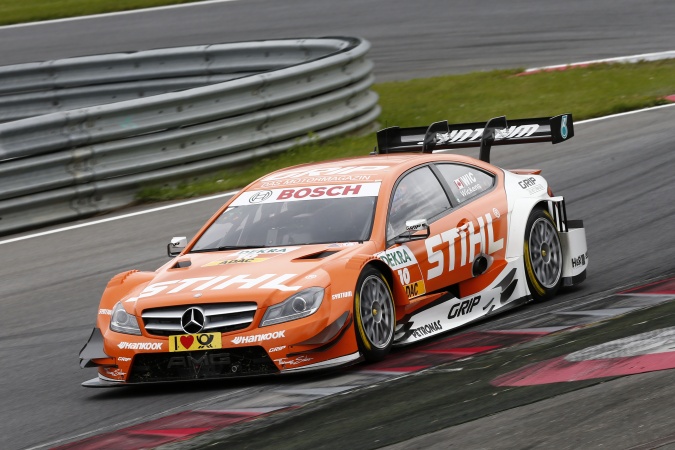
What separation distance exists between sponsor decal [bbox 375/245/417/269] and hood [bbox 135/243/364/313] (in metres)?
0.17

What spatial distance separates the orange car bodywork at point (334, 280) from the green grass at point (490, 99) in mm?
5319

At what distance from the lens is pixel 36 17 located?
28.4 m

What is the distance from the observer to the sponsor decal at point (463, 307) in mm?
8641

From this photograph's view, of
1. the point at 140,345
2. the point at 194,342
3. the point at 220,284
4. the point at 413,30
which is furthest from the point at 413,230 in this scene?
the point at 413,30

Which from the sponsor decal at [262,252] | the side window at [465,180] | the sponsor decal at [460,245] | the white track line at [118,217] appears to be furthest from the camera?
the white track line at [118,217]

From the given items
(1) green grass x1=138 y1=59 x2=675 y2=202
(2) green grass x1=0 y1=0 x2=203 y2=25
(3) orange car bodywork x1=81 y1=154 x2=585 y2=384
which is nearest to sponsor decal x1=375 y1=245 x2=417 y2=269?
(3) orange car bodywork x1=81 y1=154 x2=585 y2=384

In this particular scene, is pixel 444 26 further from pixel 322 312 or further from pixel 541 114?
pixel 322 312

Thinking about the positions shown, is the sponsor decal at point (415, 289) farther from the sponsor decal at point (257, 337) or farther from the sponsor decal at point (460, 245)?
the sponsor decal at point (257, 337)

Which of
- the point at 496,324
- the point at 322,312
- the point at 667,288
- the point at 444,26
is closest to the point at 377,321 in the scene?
the point at 322,312

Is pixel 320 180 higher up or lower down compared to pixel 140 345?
higher up

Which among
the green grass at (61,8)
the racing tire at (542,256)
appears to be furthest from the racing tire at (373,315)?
the green grass at (61,8)

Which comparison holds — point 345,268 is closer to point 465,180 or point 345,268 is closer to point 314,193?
point 314,193

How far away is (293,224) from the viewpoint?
28.1ft

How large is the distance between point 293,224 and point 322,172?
723mm
